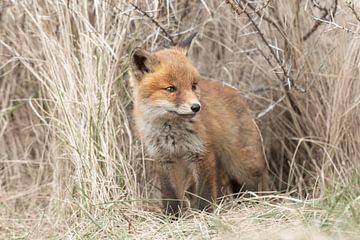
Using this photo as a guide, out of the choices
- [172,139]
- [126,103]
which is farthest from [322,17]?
[126,103]

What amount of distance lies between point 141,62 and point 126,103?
883 mm

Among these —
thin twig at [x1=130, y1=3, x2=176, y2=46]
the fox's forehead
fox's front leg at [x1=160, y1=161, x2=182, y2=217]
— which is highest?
thin twig at [x1=130, y1=3, x2=176, y2=46]

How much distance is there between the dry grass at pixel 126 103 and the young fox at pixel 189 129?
26 centimetres

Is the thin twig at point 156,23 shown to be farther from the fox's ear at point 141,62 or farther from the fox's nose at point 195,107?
the fox's nose at point 195,107

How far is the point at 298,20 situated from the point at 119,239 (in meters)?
2.23

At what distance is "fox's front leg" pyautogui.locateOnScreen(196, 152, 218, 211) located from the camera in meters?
4.74

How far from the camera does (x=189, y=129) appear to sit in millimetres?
4715

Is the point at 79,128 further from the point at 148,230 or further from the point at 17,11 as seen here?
the point at 17,11

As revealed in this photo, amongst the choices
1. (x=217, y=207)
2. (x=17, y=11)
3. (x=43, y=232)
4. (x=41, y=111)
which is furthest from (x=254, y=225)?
(x=17, y=11)

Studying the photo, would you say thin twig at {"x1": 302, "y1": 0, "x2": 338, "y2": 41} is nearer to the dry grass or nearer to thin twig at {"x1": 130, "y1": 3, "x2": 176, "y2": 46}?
the dry grass

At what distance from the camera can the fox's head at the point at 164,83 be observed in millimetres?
4453

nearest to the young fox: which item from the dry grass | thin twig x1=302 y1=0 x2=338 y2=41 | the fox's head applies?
the fox's head

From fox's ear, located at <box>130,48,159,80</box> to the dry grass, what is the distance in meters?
0.54

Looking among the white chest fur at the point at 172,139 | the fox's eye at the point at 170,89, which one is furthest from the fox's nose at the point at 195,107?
the white chest fur at the point at 172,139
